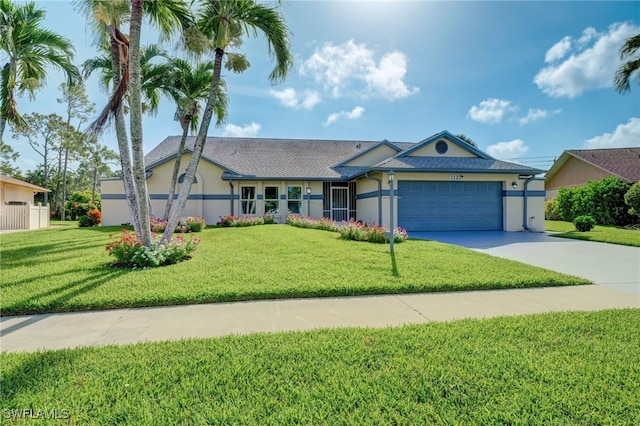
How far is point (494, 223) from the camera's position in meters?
15.4

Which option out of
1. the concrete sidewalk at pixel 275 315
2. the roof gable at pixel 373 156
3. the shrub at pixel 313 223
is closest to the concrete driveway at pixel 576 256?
the concrete sidewalk at pixel 275 315

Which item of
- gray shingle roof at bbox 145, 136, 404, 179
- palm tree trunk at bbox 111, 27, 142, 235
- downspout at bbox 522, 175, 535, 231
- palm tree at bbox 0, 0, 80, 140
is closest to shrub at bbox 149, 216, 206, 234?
gray shingle roof at bbox 145, 136, 404, 179

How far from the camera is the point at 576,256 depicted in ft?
28.9

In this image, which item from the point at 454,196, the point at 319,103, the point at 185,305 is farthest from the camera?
the point at 319,103

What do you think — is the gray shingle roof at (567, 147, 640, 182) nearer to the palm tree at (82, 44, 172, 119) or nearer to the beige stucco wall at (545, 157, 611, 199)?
the beige stucco wall at (545, 157, 611, 199)

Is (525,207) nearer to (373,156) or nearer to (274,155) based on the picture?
(373,156)

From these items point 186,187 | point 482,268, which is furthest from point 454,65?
point 186,187

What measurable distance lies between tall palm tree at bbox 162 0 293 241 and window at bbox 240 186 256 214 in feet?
32.7

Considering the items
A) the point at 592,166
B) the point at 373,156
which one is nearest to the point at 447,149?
the point at 373,156

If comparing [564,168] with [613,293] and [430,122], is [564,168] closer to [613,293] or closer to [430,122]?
[430,122]

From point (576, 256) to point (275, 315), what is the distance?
9.36 metres

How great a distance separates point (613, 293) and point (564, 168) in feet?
92.2

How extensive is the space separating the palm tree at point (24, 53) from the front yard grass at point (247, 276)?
500 cm

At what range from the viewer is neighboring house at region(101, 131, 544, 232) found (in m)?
15.0
